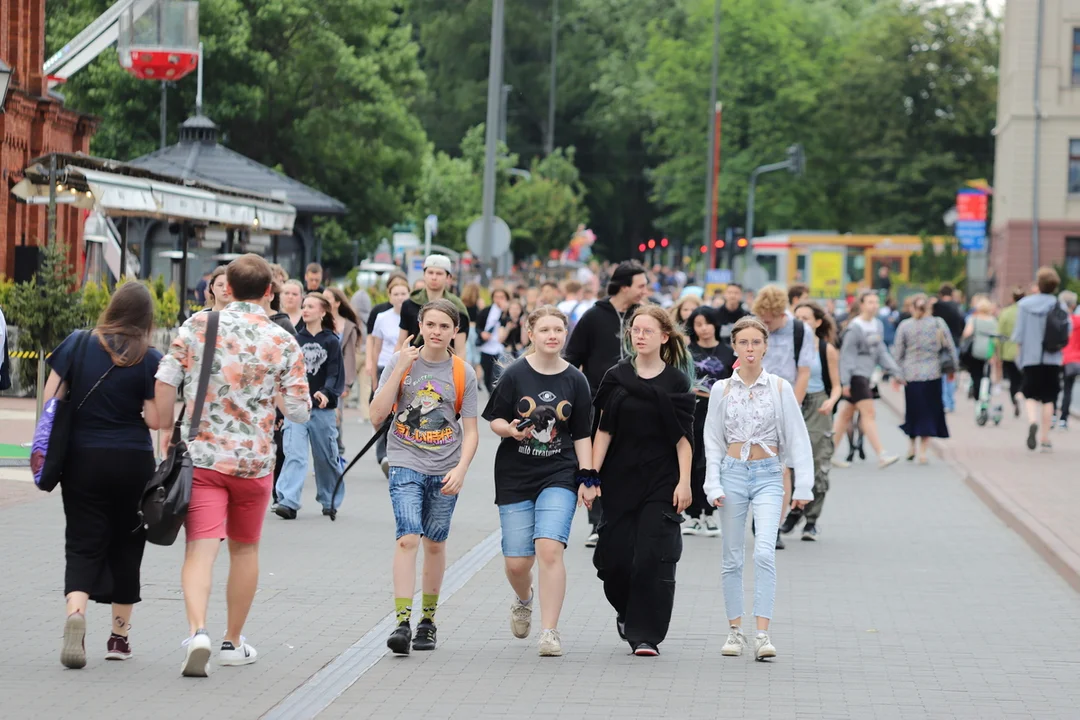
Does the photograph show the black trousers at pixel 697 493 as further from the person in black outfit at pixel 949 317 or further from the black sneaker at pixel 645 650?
the person in black outfit at pixel 949 317

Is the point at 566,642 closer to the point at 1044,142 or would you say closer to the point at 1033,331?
the point at 1033,331

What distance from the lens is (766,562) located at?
27.1 ft

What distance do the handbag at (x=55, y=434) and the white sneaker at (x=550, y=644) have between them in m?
2.16

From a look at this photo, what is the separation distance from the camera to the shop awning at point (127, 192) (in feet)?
59.3

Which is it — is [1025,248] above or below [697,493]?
above

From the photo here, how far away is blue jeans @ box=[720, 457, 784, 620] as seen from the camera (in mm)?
8289

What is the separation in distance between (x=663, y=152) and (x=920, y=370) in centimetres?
5872

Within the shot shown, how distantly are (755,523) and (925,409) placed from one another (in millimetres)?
11092

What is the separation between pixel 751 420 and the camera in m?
8.52

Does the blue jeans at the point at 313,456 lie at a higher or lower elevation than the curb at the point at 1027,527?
higher

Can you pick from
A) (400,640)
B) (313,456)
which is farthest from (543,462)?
(313,456)

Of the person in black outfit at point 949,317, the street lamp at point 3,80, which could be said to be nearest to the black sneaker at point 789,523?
the street lamp at point 3,80

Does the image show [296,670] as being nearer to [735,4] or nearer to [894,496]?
[894,496]

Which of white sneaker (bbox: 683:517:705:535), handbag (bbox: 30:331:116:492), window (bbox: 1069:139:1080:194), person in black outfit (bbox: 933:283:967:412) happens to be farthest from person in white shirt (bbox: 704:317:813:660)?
window (bbox: 1069:139:1080:194)
